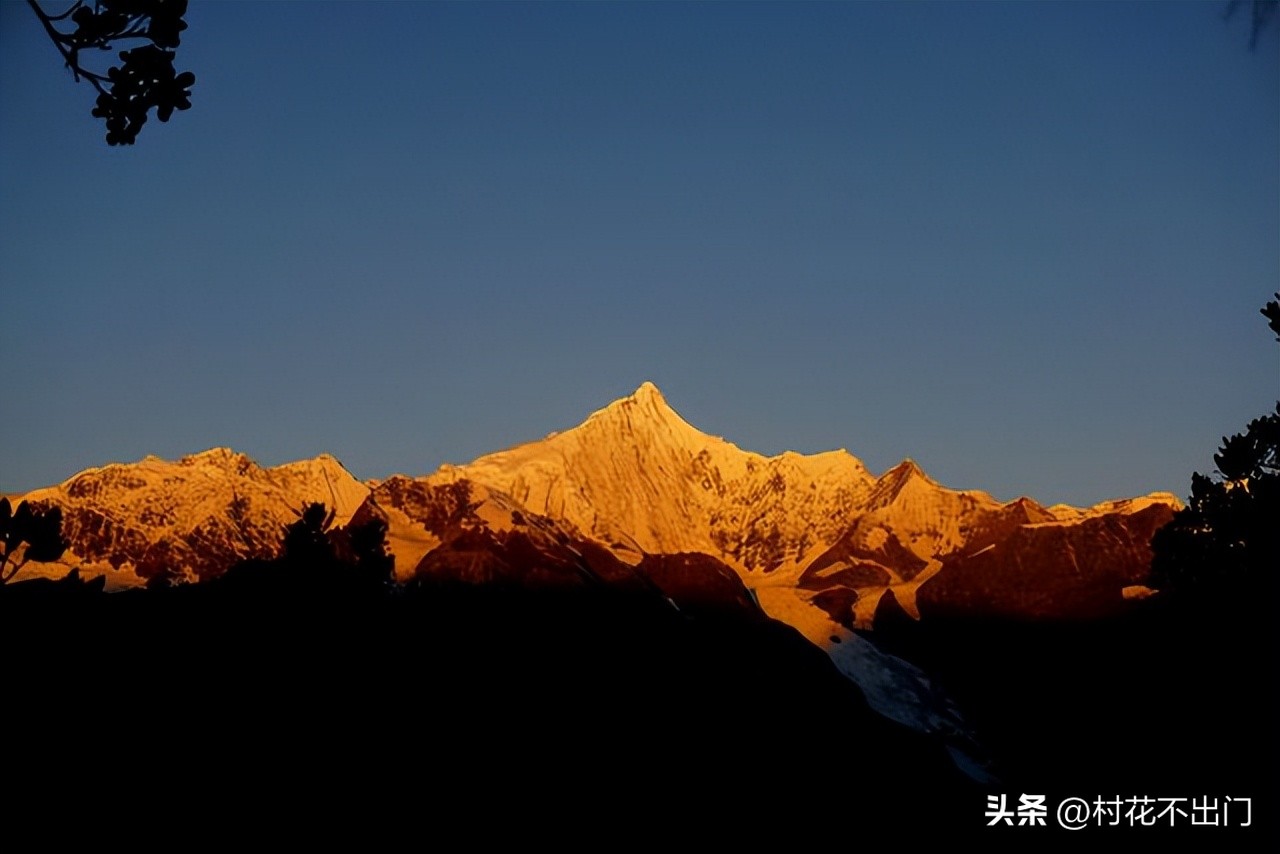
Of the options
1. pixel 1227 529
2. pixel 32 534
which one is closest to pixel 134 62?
pixel 32 534

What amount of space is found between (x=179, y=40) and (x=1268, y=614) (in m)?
15.0

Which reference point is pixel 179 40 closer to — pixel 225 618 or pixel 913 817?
pixel 225 618

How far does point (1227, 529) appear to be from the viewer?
27.5 meters

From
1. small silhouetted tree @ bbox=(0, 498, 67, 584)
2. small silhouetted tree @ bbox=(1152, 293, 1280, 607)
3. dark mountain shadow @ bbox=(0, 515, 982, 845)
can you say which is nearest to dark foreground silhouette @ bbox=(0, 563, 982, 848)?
dark mountain shadow @ bbox=(0, 515, 982, 845)

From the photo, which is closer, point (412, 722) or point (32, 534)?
point (32, 534)

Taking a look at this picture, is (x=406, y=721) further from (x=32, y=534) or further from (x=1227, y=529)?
(x=32, y=534)

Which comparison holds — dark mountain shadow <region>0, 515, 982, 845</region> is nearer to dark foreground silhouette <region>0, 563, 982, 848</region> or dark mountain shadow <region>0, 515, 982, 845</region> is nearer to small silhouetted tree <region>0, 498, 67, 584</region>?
dark foreground silhouette <region>0, 563, 982, 848</region>

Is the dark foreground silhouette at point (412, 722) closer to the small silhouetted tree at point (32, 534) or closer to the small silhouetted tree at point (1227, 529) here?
the small silhouetted tree at point (32, 534)

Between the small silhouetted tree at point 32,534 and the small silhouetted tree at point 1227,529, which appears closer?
the small silhouetted tree at point 32,534

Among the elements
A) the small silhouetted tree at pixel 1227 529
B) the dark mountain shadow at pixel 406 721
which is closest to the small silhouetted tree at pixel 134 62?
the small silhouetted tree at pixel 1227 529

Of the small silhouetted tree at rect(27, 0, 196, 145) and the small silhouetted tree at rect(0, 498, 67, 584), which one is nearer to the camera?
the small silhouetted tree at rect(27, 0, 196, 145)

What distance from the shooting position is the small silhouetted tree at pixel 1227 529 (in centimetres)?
2619

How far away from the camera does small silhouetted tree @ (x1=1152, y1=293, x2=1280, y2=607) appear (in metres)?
26.2

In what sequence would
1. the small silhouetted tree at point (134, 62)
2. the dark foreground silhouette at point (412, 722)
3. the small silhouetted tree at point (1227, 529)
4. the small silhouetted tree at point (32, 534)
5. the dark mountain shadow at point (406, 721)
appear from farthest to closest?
the dark mountain shadow at point (406, 721) → the dark foreground silhouette at point (412, 722) → the small silhouetted tree at point (1227, 529) → the small silhouetted tree at point (32, 534) → the small silhouetted tree at point (134, 62)
